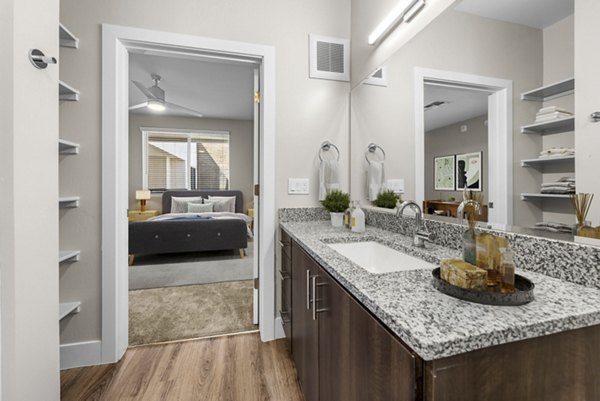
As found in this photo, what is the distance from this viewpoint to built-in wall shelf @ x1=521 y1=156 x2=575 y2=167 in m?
0.78

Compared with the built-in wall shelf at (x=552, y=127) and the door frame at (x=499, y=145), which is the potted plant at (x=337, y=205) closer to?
the door frame at (x=499, y=145)

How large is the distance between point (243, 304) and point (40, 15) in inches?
90.4

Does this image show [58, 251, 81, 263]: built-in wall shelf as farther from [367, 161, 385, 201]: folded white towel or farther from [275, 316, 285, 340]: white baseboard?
[367, 161, 385, 201]: folded white towel

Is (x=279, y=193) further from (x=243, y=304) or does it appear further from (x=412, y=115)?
(x=243, y=304)

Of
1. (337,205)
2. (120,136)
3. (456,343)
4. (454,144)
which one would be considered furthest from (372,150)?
(120,136)

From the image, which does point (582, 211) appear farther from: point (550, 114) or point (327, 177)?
point (327, 177)

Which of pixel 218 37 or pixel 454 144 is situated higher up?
pixel 218 37

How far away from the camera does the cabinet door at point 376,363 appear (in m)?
0.52

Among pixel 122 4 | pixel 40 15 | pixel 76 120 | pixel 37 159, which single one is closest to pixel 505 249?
pixel 37 159

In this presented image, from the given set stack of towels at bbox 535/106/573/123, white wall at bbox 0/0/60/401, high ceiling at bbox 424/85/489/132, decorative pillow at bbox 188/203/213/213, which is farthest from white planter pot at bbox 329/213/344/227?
decorative pillow at bbox 188/203/213/213

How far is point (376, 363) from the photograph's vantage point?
0.62m

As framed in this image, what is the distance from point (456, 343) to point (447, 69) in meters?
1.20

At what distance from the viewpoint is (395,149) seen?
1622mm

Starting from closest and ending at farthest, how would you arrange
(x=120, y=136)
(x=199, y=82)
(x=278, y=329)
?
(x=120, y=136), (x=278, y=329), (x=199, y=82)
